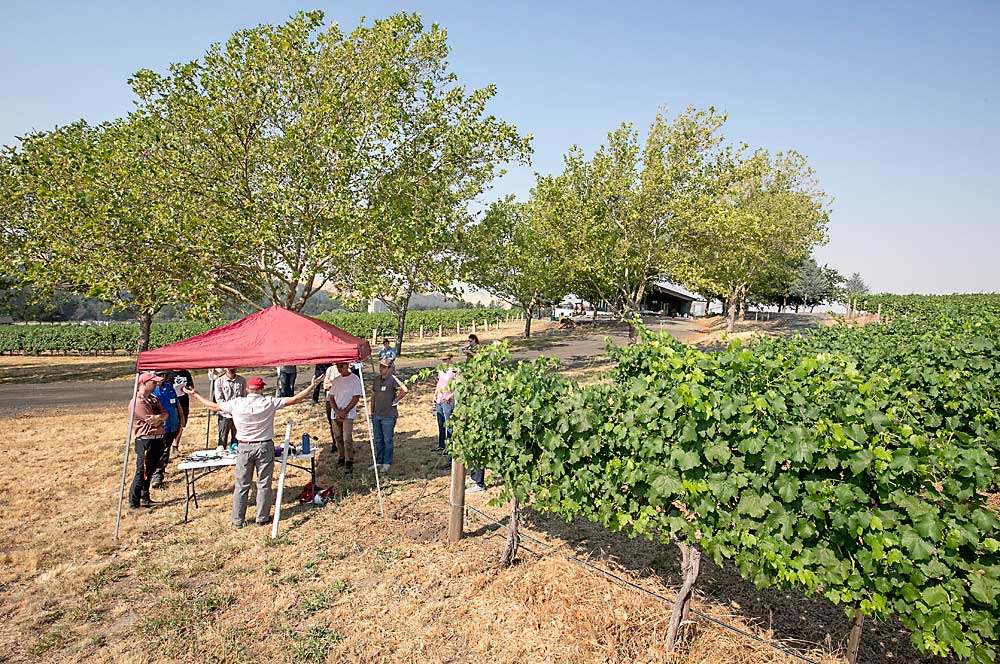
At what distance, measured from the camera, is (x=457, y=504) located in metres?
6.66

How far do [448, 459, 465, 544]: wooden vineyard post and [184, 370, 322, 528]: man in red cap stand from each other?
2.29 meters

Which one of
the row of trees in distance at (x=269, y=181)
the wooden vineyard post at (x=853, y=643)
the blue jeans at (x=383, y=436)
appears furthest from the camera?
the row of trees in distance at (x=269, y=181)

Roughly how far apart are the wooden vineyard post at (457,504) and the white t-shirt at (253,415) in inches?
99.9

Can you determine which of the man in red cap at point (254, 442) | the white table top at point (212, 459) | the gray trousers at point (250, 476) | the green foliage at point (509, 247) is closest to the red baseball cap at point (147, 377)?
the white table top at point (212, 459)

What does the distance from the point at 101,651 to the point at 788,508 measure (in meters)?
6.00

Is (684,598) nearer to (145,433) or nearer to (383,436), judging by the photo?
(383,436)

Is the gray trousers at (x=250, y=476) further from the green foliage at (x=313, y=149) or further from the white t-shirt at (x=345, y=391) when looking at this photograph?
the green foliage at (x=313, y=149)

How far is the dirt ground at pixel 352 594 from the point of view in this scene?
471 centimetres

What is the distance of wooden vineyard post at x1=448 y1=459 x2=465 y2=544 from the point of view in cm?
654

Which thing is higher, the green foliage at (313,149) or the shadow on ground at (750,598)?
the green foliage at (313,149)

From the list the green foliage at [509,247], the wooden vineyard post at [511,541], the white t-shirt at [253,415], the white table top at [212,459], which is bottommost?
the wooden vineyard post at [511,541]

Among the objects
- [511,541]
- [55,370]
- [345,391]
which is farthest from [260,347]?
[55,370]

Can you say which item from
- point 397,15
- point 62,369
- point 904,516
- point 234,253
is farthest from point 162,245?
point 62,369

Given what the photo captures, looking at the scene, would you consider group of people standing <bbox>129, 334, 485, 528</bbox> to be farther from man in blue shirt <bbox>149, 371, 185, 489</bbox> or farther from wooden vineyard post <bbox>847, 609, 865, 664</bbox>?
wooden vineyard post <bbox>847, 609, 865, 664</bbox>
